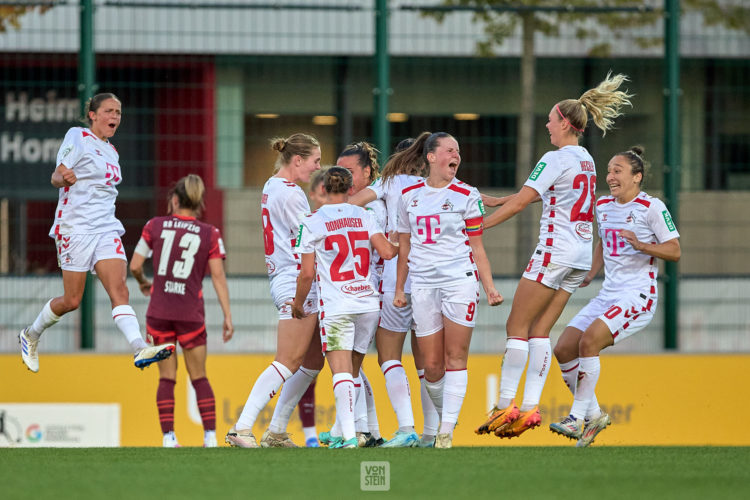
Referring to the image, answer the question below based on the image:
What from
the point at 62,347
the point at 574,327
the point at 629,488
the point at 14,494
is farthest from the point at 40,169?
the point at 629,488

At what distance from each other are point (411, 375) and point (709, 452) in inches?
135

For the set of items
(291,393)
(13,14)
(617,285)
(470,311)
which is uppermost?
(13,14)

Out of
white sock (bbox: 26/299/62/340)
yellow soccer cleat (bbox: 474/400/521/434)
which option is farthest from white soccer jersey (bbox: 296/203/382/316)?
white sock (bbox: 26/299/62/340)

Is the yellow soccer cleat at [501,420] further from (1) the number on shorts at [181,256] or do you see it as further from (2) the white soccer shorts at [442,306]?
(1) the number on shorts at [181,256]

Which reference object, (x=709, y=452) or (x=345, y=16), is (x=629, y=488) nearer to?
(x=709, y=452)

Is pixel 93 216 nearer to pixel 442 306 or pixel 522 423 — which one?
pixel 442 306

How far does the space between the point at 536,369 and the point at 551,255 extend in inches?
29.4

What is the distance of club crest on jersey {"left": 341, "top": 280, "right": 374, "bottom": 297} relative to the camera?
773cm

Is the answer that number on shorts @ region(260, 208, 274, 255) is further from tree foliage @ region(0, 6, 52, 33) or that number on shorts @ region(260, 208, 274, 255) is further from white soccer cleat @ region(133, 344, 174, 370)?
tree foliage @ region(0, 6, 52, 33)

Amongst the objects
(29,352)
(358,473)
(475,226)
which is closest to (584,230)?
(475,226)

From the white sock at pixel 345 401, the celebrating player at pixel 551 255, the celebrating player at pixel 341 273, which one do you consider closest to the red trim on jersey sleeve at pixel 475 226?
the celebrating player at pixel 551 255

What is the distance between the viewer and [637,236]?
8.60m

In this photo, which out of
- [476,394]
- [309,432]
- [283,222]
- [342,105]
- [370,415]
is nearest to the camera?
[283,222]

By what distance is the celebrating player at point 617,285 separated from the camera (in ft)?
27.7
